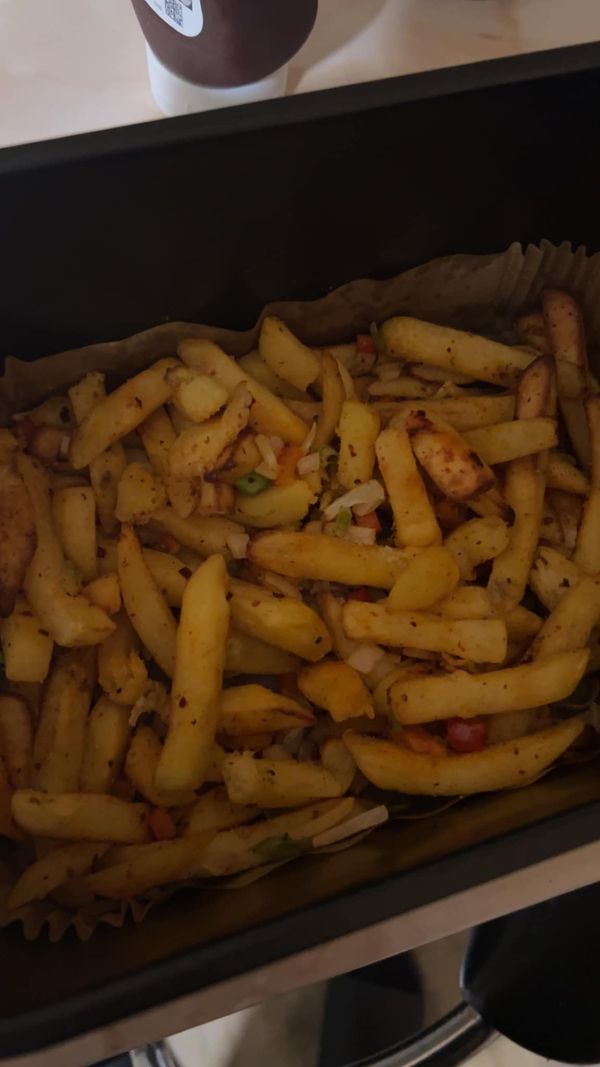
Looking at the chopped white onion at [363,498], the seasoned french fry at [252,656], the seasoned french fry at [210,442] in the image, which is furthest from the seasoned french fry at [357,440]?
the seasoned french fry at [252,656]

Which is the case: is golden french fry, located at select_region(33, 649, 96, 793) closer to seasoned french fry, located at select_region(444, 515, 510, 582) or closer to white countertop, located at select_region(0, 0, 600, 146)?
seasoned french fry, located at select_region(444, 515, 510, 582)

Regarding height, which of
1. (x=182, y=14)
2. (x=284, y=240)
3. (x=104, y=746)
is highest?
(x=182, y=14)

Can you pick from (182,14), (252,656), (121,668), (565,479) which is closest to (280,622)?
(252,656)

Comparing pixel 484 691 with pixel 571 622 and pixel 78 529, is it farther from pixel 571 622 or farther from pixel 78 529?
pixel 78 529

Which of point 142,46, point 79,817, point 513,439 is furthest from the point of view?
point 142,46

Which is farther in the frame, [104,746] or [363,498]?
[363,498]

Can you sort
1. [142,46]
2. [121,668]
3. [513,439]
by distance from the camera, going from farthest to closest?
1. [142,46]
2. [513,439]
3. [121,668]

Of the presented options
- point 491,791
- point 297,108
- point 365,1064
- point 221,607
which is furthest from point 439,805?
point 297,108
